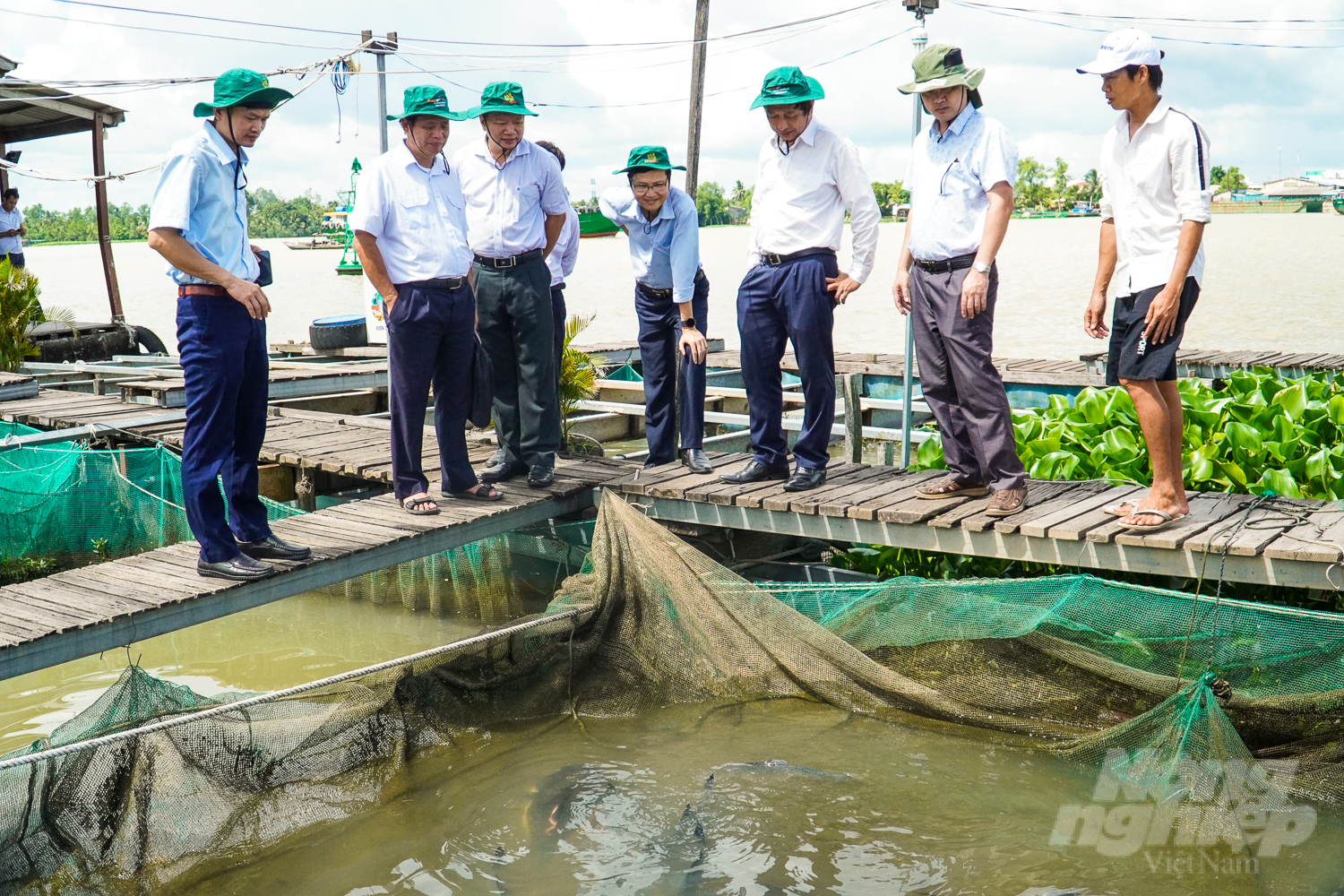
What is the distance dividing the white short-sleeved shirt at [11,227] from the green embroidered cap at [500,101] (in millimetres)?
10093

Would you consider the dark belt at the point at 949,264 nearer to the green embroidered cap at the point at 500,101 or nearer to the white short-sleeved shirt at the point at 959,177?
the white short-sleeved shirt at the point at 959,177

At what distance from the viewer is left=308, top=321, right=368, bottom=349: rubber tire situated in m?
13.7

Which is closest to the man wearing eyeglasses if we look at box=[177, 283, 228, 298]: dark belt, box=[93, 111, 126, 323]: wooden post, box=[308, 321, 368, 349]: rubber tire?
box=[177, 283, 228, 298]: dark belt

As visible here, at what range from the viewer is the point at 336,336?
45.0ft

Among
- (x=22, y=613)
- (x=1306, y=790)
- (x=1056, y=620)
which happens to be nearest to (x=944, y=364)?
(x=1056, y=620)

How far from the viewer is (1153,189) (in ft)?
14.1

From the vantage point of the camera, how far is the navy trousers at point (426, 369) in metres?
5.21

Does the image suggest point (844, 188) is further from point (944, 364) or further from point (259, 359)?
point (259, 359)

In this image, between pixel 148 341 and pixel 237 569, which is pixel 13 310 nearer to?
pixel 148 341

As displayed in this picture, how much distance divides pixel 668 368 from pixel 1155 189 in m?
2.63

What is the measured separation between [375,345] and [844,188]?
10.0 meters

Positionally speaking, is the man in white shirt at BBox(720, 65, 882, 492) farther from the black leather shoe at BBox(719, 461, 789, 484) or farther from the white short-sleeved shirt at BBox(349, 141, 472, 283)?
the white short-sleeved shirt at BBox(349, 141, 472, 283)

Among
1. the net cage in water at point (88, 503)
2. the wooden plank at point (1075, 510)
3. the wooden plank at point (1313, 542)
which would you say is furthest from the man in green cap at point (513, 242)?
the wooden plank at point (1313, 542)

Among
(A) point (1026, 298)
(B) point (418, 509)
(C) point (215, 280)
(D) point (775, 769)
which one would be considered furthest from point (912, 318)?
(A) point (1026, 298)
